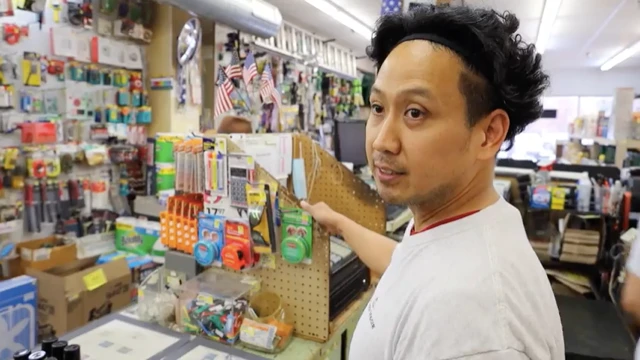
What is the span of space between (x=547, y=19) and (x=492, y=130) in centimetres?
596

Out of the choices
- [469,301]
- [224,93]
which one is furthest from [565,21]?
[469,301]

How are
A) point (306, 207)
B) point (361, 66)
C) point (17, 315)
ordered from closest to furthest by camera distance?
point (306, 207)
point (17, 315)
point (361, 66)

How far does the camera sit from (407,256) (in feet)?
2.79

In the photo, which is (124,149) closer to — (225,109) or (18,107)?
(18,107)

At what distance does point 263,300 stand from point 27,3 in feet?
9.38

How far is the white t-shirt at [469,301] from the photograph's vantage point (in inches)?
24.9

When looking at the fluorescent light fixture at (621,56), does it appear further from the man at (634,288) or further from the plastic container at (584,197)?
the man at (634,288)

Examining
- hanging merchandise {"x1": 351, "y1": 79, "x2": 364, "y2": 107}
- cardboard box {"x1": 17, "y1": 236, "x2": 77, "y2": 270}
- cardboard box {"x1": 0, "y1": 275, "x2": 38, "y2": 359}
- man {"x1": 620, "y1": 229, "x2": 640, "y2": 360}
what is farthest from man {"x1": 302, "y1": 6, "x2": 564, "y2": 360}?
hanging merchandise {"x1": 351, "y1": 79, "x2": 364, "y2": 107}

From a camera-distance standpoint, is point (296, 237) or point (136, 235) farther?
point (136, 235)

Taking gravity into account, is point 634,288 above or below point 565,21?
below

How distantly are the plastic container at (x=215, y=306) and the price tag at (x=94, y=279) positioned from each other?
1.52 meters

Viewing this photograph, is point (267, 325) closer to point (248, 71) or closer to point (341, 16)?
point (248, 71)

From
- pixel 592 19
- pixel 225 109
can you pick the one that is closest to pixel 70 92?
pixel 225 109

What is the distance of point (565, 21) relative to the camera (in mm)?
5977
